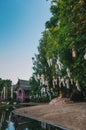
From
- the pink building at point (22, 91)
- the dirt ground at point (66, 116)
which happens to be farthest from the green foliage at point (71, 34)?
the pink building at point (22, 91)

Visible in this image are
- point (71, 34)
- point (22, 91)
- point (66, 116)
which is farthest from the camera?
point (22, 91)

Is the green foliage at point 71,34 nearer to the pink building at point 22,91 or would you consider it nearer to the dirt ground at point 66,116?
the dirt ground at point 66,116

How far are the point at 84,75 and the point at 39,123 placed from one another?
355 inches

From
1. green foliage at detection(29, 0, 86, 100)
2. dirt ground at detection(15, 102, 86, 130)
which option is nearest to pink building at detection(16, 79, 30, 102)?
green foliage at detection(29, 0, 86, 100)

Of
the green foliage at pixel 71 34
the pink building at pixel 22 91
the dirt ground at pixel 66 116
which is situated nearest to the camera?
the dirt ground at pixel 66 116

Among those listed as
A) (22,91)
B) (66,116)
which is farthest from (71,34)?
(22,91)

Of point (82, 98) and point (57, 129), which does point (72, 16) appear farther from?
point (82, 98)

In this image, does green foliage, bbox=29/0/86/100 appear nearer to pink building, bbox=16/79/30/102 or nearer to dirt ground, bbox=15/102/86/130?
dirt ground, bbox=15/102/86/130

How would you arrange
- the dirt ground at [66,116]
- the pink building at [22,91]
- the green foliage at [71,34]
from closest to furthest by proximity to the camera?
the dirt ground at [66,116], the green foliage at [71,34], the pink building at [22,91]

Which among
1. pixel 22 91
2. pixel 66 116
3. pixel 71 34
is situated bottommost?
pixel 66 116

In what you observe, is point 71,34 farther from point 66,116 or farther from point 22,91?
point 22,91

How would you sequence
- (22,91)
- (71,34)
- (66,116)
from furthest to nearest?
(22,91)
(71,34)
(66,116)

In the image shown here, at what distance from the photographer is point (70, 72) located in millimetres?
31578

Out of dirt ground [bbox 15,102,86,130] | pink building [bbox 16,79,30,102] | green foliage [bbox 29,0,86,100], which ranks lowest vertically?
dirt ground [bbox 15,102,86,130]
